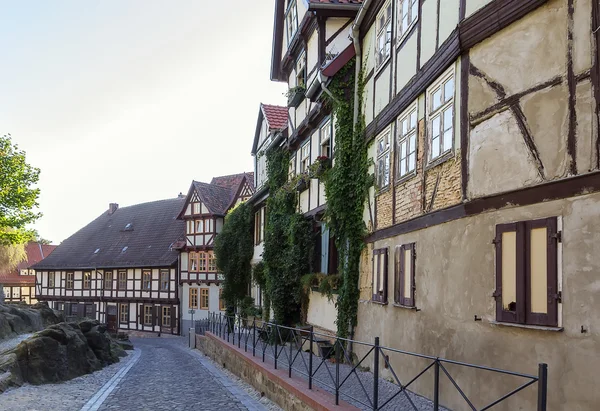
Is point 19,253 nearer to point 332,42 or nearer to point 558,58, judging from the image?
point 332,42

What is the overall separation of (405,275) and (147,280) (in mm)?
37013

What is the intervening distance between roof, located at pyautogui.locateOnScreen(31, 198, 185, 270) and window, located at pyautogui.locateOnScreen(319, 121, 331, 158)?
27878 millimetres

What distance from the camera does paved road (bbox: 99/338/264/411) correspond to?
41.2 feet

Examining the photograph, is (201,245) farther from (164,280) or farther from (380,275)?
(380,275)

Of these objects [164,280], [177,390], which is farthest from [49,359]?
[164,280]

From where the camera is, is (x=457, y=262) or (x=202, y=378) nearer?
(x=457, y=262)

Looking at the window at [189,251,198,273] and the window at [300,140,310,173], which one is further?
the window at [189,251,198,273]

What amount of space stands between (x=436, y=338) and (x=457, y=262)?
52.1 inches

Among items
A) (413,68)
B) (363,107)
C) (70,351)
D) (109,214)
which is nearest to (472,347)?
(413,68)

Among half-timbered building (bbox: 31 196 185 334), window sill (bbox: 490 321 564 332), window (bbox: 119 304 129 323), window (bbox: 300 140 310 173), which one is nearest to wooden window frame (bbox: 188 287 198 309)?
half-timbered building (bbox: 31 196 185 334)

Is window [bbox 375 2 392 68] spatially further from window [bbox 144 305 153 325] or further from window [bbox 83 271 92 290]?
window [bbox 83 271 92 290]

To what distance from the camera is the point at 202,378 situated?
56.7 feet

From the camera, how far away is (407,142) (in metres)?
11.0

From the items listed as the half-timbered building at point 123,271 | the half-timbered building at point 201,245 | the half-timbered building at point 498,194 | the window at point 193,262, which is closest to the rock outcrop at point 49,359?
the half-timbered building at point 498,194
